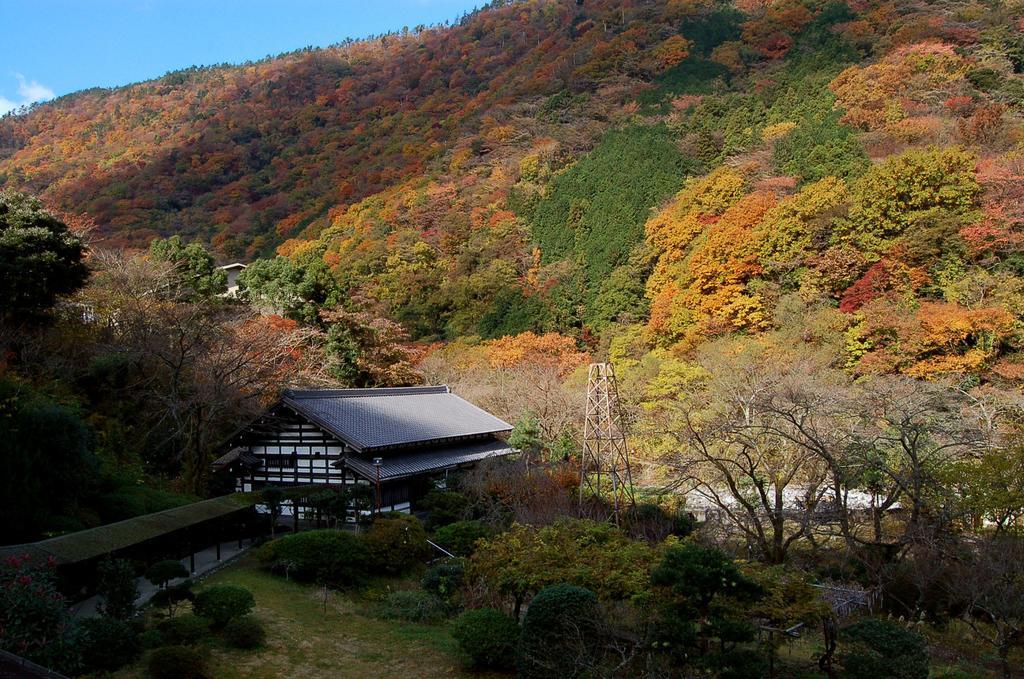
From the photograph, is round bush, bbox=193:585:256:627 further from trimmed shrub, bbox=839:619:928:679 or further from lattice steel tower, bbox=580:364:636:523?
lattice steel tower, bbox=580:364:636:523

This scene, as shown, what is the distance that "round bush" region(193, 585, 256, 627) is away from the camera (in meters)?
9.16

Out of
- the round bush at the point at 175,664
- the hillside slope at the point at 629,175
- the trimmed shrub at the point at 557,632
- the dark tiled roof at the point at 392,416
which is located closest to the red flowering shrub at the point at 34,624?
the round bush at the point at 175,664

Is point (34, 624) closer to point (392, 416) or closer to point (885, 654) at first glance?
point (885, 654)

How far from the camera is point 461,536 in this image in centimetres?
1439

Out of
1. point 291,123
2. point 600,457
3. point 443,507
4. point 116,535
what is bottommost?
point 443,507

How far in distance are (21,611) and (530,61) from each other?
7142 cm

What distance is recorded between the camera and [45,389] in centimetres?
1602

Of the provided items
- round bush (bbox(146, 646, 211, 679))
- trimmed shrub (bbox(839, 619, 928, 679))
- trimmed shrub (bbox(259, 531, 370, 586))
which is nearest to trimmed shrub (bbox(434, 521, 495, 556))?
trimmed shrub (bbox(259, 531, 370, 586))

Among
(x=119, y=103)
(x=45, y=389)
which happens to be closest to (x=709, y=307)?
(x=45, y=389)

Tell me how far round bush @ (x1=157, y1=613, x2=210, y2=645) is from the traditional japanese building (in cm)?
753

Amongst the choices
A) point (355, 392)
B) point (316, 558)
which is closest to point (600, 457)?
point (355, 392)

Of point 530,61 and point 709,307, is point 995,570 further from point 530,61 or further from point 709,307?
point 530,61

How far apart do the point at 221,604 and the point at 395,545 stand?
510cm

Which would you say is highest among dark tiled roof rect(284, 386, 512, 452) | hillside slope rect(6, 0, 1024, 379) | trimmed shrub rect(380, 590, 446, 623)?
hillside slope rect(6, 0, 1024, 379)
